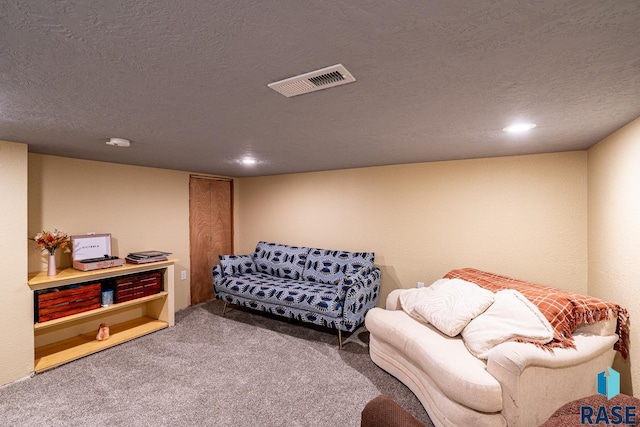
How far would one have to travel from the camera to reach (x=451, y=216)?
3.38 meters

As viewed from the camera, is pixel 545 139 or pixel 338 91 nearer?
pixel 338 91

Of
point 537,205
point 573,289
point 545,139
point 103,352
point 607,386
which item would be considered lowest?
point 103,352

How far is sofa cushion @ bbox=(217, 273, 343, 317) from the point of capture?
123 inches

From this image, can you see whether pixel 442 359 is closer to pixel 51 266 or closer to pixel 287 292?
pixel 287 292

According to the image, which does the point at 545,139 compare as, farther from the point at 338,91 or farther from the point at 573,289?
the point at 338,91

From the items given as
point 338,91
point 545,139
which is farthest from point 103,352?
point 545,139

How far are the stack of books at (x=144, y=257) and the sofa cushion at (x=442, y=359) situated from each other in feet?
8.69

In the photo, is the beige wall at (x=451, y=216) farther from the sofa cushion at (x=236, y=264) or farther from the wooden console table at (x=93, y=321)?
the wooden console table at (x=93, y=321)

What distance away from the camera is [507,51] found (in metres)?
1.08

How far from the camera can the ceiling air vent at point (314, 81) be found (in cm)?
123

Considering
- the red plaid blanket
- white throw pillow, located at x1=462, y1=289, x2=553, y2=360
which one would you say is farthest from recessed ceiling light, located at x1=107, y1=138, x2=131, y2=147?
the red plaid blanket

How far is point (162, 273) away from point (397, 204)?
3.19m

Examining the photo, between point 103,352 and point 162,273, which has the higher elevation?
point 162,273

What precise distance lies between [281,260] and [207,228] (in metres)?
1.44
